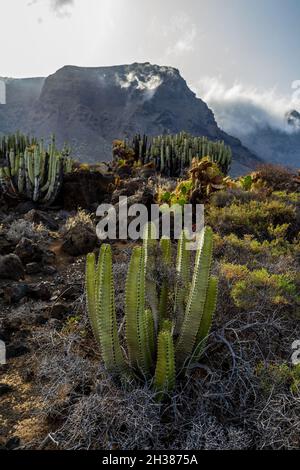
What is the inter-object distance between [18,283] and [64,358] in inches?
95.5

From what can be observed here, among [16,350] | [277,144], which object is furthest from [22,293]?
[277,144]

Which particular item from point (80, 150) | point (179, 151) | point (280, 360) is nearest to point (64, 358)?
point (280, 360)

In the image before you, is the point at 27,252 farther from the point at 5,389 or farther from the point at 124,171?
the point at 124,171

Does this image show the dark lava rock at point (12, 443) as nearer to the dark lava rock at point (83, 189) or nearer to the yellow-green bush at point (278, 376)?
the yellow-green bush at point (278, 376)

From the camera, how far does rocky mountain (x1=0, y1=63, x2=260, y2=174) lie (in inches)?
2704

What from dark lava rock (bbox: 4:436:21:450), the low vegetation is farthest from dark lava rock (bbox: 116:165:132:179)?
dark lava rock (bbox: 4:436:21:450)

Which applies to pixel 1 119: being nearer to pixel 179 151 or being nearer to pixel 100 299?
pixel 179 151

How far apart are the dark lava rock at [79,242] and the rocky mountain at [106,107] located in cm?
5506

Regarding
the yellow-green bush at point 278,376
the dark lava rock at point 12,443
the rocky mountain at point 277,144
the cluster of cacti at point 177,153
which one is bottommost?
the dark lava rock at point 12,443

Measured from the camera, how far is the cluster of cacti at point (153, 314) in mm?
3254

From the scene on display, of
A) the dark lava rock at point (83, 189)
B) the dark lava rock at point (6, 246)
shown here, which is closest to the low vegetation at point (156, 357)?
the dark lava rock at point (6, 246)

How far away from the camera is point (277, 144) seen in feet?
370

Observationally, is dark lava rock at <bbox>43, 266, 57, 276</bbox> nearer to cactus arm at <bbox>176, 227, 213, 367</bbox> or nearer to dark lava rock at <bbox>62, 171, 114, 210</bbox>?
cactus arm at <bbox>176, 227, 213, 367</bbox>

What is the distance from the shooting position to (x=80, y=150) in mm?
58719
